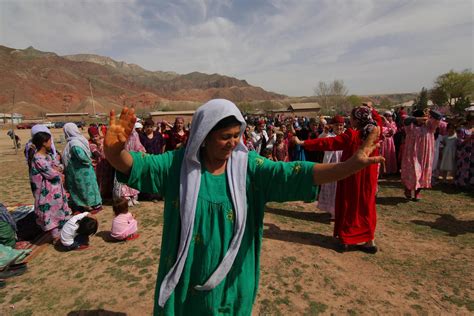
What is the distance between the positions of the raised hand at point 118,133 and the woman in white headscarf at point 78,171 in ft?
13.7

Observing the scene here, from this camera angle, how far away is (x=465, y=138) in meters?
7.08

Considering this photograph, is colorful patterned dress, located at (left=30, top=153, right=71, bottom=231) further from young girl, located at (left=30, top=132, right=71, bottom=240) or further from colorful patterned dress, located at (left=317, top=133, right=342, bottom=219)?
colorful patterned dress, located at (left=317, top=133, right=342, bottom=219)

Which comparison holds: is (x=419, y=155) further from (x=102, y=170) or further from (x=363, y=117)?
(x=102, y=170)

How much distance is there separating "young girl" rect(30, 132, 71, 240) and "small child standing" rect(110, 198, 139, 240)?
820 mm

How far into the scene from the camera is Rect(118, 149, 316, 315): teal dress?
1.53 metres

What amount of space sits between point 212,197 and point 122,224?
10.8ft

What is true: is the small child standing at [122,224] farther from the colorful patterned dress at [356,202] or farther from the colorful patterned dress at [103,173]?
the colorful patterned dress at [356,202]

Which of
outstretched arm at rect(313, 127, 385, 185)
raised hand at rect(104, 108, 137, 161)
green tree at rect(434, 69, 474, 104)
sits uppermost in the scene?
green tree at rect(434, 69, 474, 104)

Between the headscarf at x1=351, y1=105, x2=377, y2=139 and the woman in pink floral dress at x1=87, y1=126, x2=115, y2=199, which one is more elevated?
the headscarf at x1=351, y1=105, x2=377, y2=139

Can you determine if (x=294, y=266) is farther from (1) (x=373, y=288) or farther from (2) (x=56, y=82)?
(2) (x=56, y=82)

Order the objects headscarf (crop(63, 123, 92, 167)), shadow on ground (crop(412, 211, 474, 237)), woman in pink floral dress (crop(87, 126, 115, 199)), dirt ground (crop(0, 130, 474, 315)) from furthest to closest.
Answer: woman in pink floral dress (crop(87, 126, 115, 199)) < headscarf (crop(63, 123, 92, 167)) < shadow on ground (crop(412, 211, 474, 237)) < dirt ground (crop(0, 130, 474, 315))

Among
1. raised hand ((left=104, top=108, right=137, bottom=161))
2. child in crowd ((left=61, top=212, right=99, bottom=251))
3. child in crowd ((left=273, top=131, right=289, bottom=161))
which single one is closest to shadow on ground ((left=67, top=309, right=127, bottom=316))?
child in crowd ((left=61, top=212, right=99, bottom=251))

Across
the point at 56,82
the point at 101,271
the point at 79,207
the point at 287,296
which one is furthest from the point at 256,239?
the point at 56,82

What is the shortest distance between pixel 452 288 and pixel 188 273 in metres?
3.20
